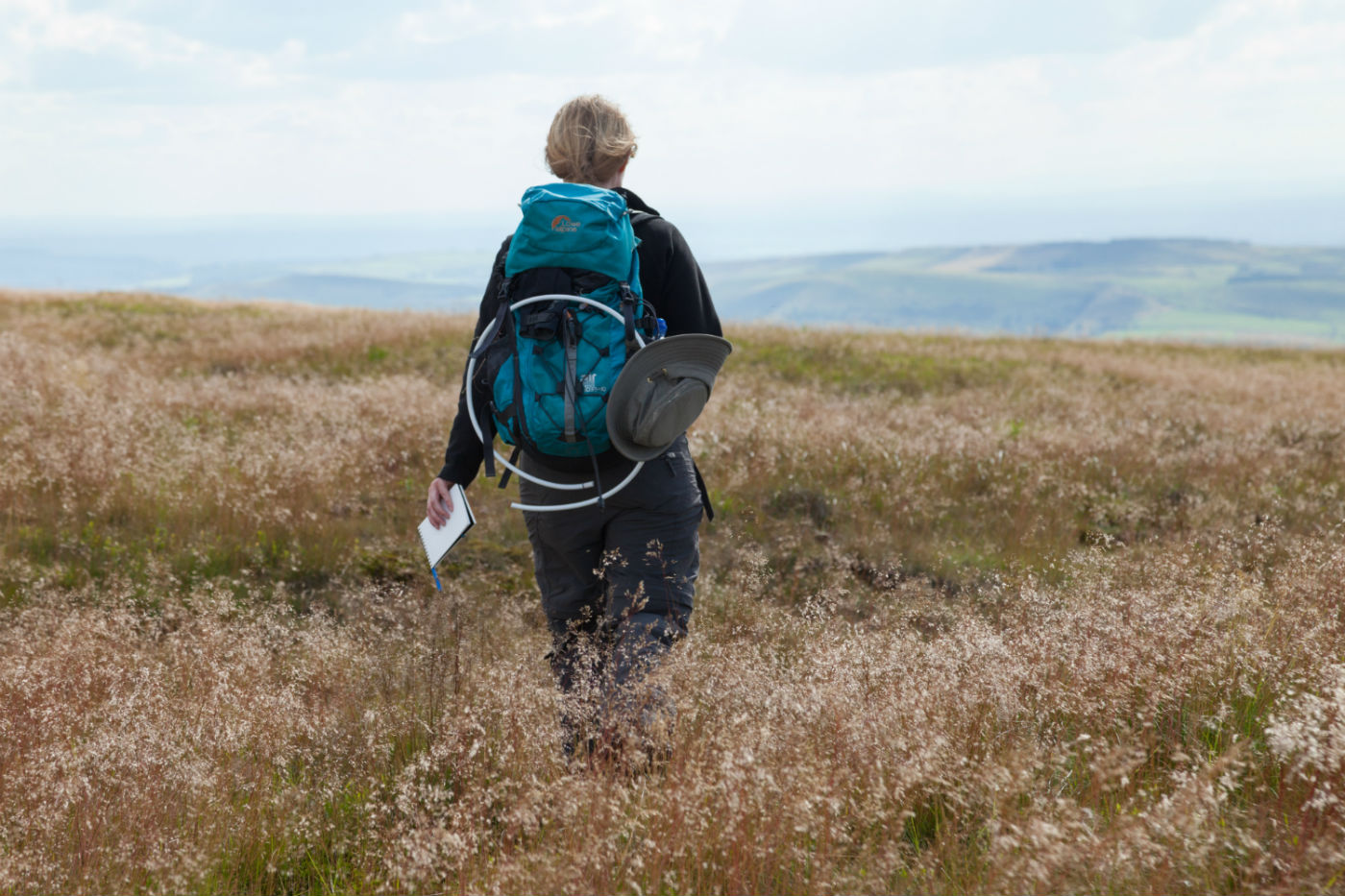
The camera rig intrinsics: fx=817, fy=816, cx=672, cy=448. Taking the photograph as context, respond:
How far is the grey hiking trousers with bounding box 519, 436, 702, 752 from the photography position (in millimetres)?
3193

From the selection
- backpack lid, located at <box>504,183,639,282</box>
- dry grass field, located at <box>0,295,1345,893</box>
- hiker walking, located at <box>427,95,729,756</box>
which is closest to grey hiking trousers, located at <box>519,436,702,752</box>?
hiker walking, located at <box>427,95,729,756</box>

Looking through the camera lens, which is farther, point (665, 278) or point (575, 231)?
point (665, 278)

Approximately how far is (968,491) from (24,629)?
7.24 meters

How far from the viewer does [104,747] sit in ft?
10.1

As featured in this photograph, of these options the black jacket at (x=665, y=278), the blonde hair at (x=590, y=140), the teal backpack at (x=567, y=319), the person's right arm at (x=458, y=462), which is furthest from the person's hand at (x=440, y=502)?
the blonde hair at (x=590, y=140)

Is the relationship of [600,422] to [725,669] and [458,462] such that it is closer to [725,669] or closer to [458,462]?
[458,462]

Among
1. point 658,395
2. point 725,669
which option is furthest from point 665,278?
point 725,669

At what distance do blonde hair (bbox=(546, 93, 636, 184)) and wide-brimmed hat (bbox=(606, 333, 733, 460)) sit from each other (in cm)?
81

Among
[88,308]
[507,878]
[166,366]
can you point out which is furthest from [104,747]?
[88,308]

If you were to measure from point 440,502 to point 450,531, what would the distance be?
0.15 meters

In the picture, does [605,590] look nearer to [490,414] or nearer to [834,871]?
[490,414]

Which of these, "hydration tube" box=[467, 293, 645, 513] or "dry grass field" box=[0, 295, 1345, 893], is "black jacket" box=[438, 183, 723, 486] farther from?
"dry grass field" box=[0, 295, 1345, 893]

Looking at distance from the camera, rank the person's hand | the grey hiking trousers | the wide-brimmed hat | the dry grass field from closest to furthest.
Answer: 1. the dry grass field
2. the wide-brimmed hat
3. the grey hiking trousers
4. the person's hand

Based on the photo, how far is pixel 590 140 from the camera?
10.6 feet
